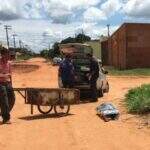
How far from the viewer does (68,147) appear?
10477mm

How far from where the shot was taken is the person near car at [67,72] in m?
19.4

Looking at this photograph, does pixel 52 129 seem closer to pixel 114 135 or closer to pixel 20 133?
pixel 20 133

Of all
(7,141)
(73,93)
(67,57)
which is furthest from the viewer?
(67,57)

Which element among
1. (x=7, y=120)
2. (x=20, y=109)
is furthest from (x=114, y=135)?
(x=20, y=109)

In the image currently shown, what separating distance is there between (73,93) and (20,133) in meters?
4.12

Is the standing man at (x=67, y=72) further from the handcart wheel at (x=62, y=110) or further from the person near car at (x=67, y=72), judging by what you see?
the handcart wheel at (x=62, y=110)

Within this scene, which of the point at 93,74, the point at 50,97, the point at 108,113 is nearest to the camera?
the point at 108,113

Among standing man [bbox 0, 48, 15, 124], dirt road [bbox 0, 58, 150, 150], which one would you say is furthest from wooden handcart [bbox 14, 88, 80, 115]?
standing man [bbox 0, 48, 15, 124]

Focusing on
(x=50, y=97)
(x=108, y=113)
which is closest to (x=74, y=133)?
(x=108, y=113)

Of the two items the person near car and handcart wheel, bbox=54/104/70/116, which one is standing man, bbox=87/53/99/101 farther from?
handcart wheel, bbox=54/104/70/116

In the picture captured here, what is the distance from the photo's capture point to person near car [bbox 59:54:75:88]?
63.7ft

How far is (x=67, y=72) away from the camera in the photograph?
1955cm

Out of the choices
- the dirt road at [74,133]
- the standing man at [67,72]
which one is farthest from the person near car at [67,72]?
the dirt road at [74,133]

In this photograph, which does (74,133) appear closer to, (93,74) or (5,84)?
(5,84)
